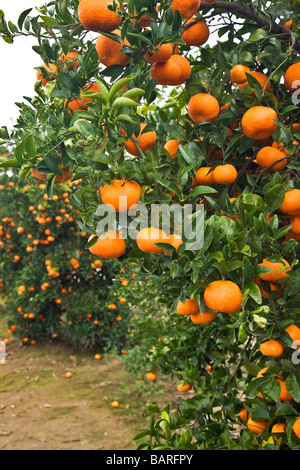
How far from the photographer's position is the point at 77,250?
16.2ft

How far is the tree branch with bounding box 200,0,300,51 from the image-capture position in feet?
4.16

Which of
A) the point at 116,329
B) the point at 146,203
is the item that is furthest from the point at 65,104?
the point at 116,329

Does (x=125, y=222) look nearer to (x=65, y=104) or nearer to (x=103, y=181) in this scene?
(x=103, y=181)

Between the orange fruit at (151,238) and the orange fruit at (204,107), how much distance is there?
1.56 feet

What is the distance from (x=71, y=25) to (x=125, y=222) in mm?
600

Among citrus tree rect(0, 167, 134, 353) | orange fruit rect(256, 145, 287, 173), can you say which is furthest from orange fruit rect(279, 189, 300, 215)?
citrus tree rect(0, 167, 134, 353)

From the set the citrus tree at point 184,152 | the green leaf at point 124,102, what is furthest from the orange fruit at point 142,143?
the green leaf at point 124,102

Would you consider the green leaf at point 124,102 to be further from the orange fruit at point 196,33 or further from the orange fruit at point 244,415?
the orange fruit at point 244,415

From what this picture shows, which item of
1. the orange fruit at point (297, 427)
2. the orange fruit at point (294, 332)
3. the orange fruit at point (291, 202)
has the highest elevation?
the orange fruit at point (291, 202)

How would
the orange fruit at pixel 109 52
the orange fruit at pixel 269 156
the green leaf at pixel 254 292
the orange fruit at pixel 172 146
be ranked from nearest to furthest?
the green leaf at pixel 254 292, the orange fruit at pixel 109 52, the orange fruit at pixel 269 156, the orange fruit at pixel 172 146

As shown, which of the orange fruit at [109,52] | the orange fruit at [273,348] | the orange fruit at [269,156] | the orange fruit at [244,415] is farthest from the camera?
the orange fruit at [244,415]

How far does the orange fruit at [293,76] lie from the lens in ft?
4.13

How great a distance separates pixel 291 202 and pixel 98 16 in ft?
2.45

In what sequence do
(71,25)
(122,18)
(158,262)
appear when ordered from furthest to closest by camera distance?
(158,262)
(71,25)
(122,18)
